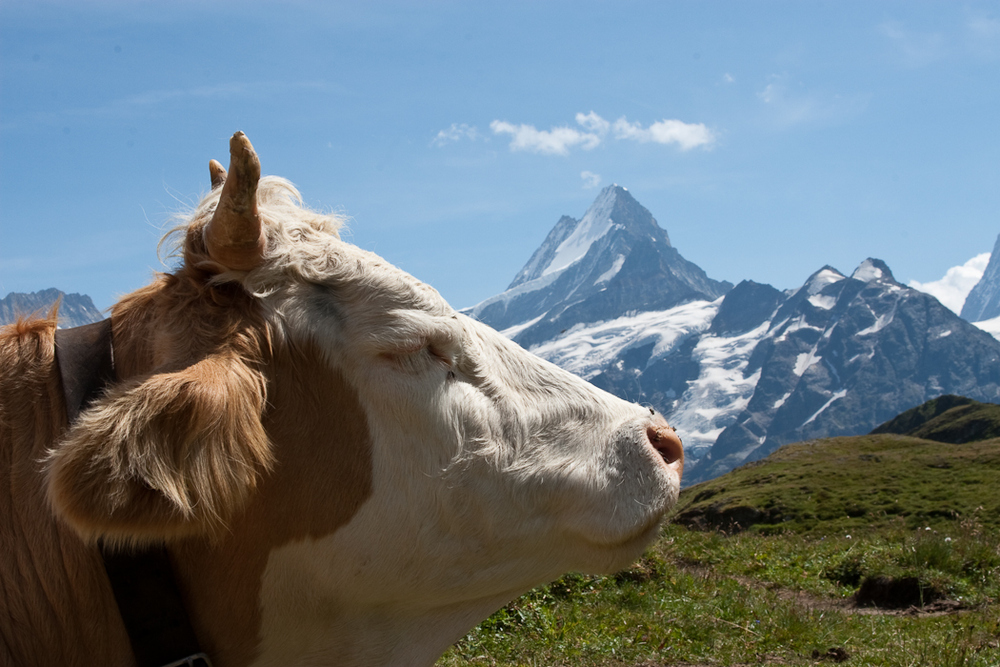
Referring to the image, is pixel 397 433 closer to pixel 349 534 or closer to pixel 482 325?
pixel 349 534

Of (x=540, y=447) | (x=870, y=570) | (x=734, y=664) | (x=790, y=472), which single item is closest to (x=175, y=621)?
(x=540, y=447)

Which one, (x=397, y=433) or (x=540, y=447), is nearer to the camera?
(x=397, y=433)

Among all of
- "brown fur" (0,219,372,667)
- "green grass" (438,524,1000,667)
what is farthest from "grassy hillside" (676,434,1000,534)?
"brown fur" (0,219,372,667)

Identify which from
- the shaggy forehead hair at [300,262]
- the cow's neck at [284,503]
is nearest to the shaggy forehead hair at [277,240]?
the shaggy forehead hair at [300,262]

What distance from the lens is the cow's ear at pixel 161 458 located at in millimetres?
1934

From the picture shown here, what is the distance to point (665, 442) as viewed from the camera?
108 inches

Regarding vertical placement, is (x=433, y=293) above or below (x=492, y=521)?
above

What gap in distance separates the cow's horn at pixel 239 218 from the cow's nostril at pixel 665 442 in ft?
4.59

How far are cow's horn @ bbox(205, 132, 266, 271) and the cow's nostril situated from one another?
1400 millimetres

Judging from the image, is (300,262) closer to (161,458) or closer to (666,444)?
(161,458)

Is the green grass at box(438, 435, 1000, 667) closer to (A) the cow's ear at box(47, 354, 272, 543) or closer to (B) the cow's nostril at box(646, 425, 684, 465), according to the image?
(B) the cow's nostril at box(646, 425, 684, 465)

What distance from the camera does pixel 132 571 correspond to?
2158 millimetres

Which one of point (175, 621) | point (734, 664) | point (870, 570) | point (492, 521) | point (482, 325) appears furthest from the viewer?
point (870, 570)

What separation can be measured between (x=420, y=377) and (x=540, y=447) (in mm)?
465
